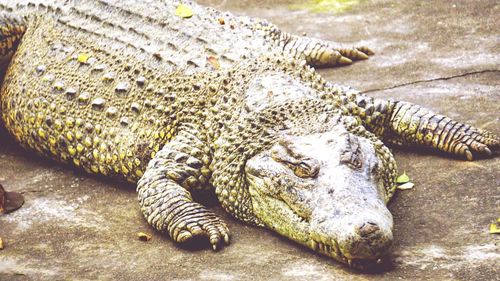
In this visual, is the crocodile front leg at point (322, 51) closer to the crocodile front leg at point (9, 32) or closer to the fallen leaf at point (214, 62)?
the fallen leaf at point (214, 62)

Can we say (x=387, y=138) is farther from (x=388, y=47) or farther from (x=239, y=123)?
(x=388, y=47)

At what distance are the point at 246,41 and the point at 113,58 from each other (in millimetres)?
983

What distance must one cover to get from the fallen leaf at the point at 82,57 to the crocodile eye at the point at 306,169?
221cm

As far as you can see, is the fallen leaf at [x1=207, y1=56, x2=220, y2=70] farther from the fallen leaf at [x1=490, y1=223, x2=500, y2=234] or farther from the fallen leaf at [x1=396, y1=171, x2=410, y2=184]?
the fallen leaf at [x1=490, y1=223, x2=500, y2=234]

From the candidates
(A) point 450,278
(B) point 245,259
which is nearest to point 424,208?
(A) point 450,278

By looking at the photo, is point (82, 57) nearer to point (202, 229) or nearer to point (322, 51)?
point (202, 229)

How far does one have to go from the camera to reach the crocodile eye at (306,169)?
14.0 ft

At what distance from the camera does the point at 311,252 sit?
4.29 metres

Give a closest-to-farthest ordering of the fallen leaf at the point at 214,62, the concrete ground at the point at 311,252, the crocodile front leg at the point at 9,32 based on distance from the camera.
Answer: the concrete ground at the point at 311,252 → the fallen leaf at the point at 214,62 → the crocodile front leg at the point at 9,32

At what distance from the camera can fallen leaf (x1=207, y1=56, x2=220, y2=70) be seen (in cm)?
529

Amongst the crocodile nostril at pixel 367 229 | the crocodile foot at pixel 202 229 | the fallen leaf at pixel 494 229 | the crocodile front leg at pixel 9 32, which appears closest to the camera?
the crocodile nostril at pixel 367 229

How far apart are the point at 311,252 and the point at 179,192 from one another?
3.14 feet

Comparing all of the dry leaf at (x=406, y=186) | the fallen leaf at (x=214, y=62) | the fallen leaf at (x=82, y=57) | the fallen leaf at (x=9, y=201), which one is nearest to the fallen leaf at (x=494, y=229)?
the dry leaf at (x=406, y=186)

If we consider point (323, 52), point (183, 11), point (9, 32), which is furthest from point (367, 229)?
point (9, 32)
